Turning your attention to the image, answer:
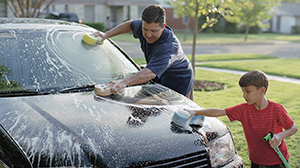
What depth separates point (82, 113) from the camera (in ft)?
8.51

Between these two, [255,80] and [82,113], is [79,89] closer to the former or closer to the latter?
[82,113]

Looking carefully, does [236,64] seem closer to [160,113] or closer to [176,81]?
[176,81]

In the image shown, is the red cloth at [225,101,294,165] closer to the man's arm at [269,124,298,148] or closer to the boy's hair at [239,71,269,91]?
the man's arm at [269,124,298,148]

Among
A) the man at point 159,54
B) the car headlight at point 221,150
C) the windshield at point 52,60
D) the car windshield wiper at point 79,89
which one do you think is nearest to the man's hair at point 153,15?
the man at point 159,54

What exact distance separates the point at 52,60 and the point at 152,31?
3.17 ft

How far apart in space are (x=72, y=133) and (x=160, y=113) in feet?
2.40

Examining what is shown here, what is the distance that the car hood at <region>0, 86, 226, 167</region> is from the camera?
215 cm

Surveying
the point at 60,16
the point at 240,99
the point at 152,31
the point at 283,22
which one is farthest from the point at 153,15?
the point at 283,22

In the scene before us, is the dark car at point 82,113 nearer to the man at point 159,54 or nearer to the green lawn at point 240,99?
the man at point 159,54

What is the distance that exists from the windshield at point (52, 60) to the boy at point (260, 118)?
1098 millimetres

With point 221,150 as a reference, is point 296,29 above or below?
below

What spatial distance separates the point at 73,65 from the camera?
3.35 meters

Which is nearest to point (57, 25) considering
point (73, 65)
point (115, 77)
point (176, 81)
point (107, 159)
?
point (73, 65)

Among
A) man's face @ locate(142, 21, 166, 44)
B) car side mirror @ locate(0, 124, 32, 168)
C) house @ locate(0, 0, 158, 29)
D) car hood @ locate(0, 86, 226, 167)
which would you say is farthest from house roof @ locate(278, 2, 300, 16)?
car side mirror @ locate(0, 124, 32, 168)
